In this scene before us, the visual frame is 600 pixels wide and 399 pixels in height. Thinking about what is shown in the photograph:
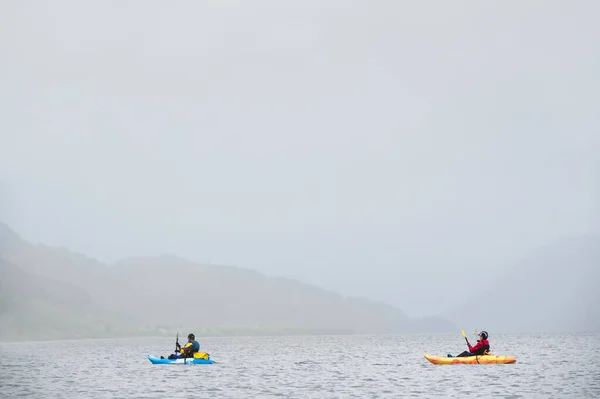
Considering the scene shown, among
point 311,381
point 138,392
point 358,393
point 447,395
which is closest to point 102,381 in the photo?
point 138,392

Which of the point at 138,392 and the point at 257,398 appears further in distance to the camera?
the point at 138,392

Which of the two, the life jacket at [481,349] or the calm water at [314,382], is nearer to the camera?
the calm water at [314,382]

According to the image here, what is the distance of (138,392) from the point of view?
66.2m

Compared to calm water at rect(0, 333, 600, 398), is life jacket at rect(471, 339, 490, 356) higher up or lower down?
higher up

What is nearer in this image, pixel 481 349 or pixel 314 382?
pixel 314 382

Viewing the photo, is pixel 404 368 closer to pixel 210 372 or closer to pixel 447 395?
pixel 210 372

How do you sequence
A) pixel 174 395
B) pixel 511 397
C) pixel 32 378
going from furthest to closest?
pixel 32 378 < pixel 174 395 < pixel 511 397

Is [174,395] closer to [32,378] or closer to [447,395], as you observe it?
[447,395]

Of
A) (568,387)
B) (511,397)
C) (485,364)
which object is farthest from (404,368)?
(511,397)

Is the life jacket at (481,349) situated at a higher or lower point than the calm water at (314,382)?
higher

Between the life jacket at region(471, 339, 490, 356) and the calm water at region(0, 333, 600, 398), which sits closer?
the calm water at region(0, 333, 600, 398)

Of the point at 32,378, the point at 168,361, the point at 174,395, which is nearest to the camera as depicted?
the point at 174,395

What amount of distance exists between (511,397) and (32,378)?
164 ft

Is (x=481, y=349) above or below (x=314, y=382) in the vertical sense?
above
